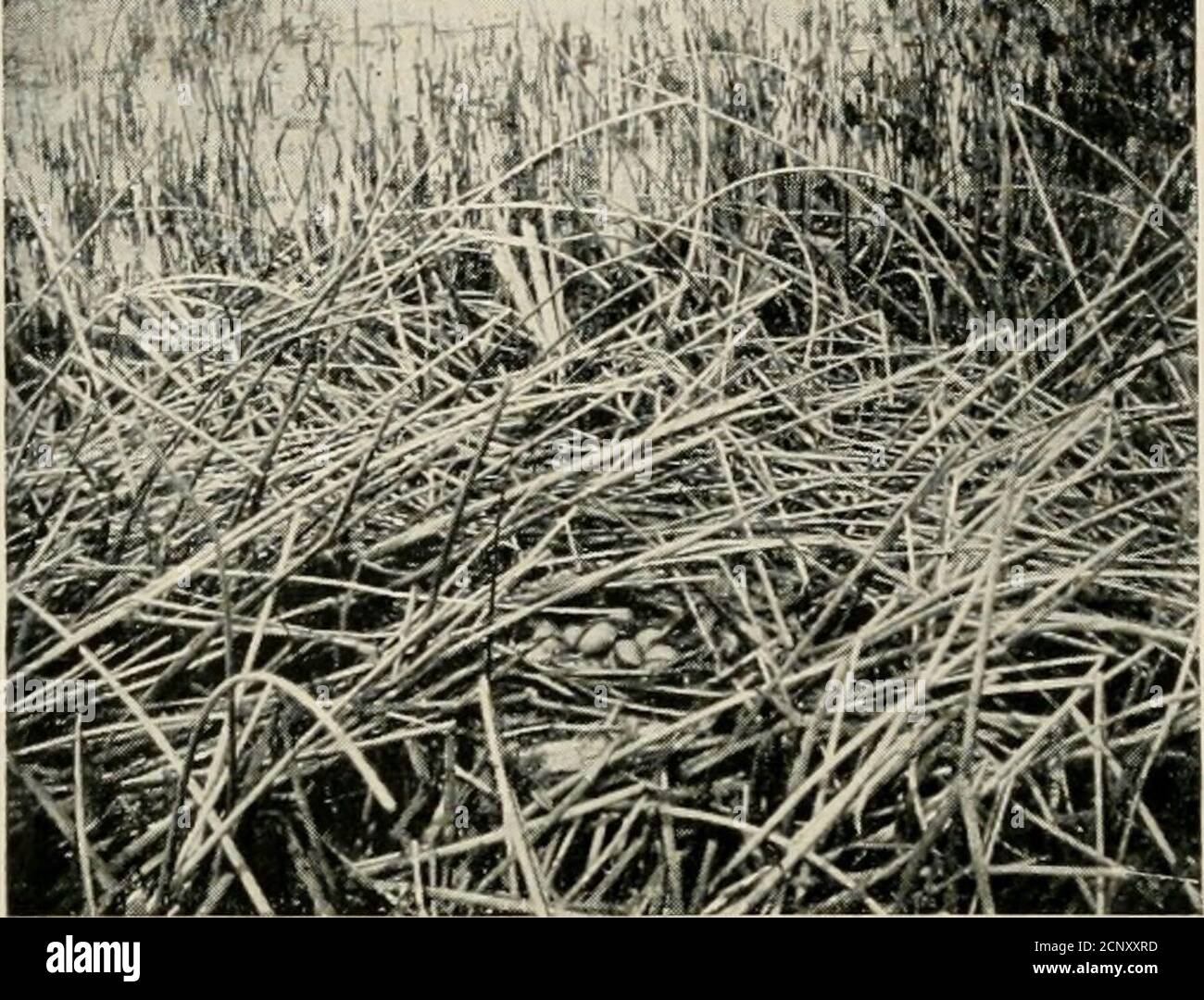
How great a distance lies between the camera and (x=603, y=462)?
6.01 ft

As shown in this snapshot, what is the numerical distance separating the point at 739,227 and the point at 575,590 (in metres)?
0.41

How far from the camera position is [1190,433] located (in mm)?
1821

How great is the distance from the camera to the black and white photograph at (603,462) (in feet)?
5.90

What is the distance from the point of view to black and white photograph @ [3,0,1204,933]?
180 centimetres

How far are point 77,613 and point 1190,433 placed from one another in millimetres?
A: 1167

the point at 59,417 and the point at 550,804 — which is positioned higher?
the point at 59,417

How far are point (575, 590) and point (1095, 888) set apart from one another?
603 millimetres

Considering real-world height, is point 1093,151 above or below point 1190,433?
above
